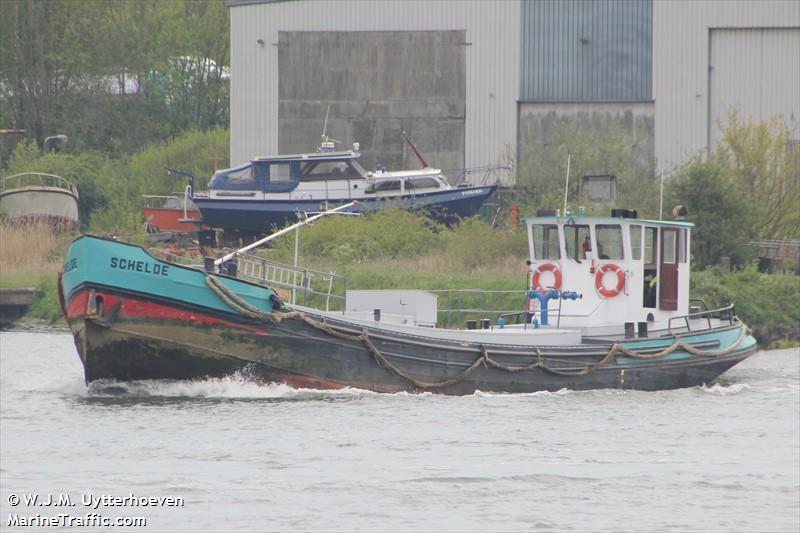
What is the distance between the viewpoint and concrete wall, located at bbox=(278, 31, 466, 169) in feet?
148

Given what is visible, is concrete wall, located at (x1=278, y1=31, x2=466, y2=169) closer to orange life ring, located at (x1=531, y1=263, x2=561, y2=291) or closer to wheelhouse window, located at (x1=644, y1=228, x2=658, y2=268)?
wheelhouse window, located at (x1=644, y1=228, x2=658, y2=268)

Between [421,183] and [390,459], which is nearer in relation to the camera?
[390,459]

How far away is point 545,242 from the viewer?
2588 centimetres

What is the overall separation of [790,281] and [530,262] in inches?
467

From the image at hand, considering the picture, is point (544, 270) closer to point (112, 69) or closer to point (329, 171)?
point (329, 171)

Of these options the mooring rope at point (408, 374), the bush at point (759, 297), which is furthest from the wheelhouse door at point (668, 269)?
the bush at point (759, 297)

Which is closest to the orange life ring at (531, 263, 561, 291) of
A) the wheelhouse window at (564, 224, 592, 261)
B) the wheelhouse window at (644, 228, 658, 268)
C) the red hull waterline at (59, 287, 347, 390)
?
the wheelhouse window at (564, 224, 592, 261)

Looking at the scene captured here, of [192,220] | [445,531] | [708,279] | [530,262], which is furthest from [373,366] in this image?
[192,220]

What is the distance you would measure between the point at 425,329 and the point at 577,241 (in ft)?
10.9

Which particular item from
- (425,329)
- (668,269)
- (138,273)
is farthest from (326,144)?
(138,273)

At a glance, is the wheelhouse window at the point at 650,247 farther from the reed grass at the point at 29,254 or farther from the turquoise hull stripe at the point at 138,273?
the reed grass at the point at 29,254

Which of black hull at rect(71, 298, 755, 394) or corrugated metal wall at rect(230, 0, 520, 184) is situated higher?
corrugated metal wall at rect(230, 0, 520, 184)

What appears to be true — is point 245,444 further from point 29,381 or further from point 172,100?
point 172,100

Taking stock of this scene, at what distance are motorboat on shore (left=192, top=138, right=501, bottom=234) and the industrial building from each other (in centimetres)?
222
